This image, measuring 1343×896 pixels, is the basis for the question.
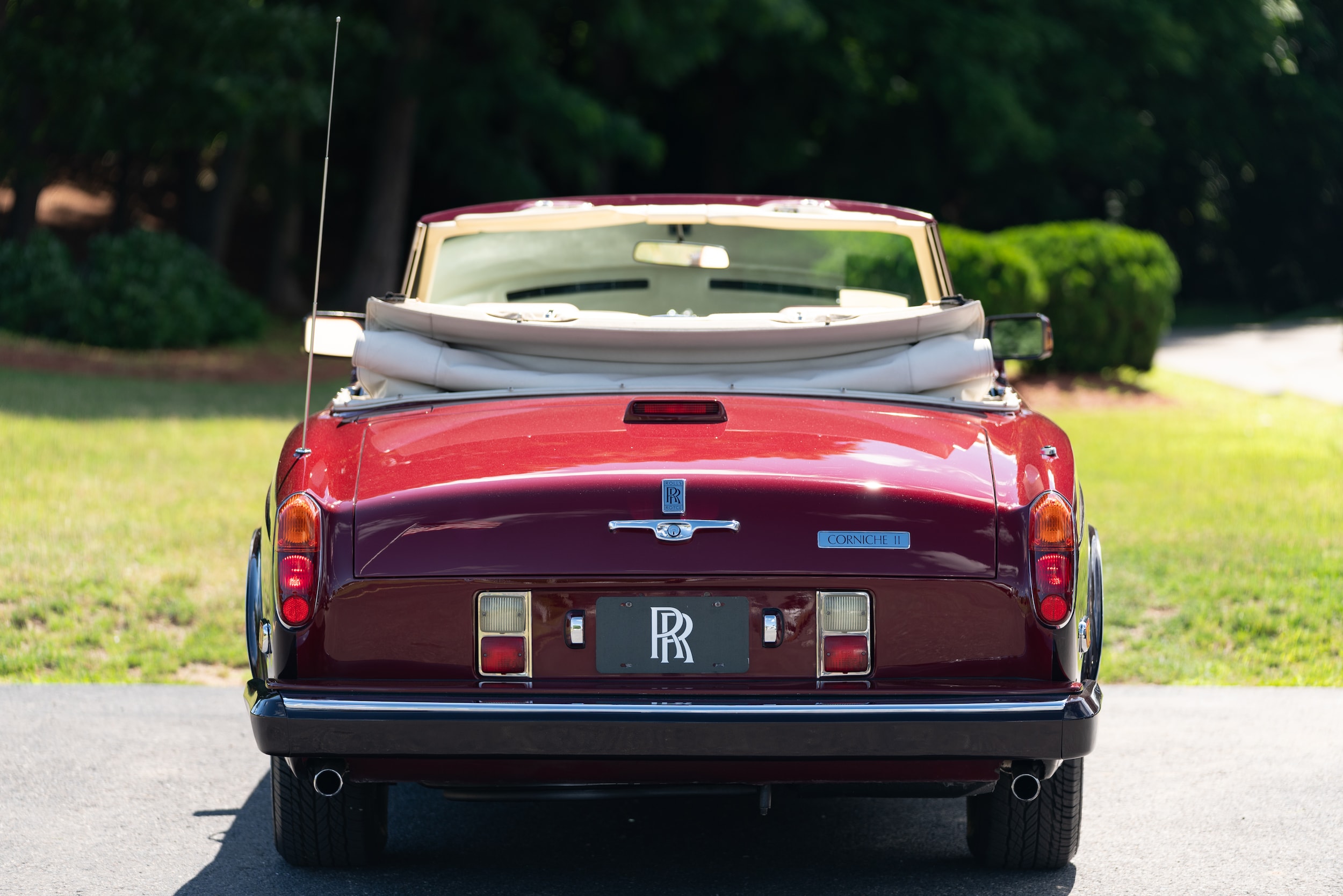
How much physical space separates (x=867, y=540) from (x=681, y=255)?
1.95m

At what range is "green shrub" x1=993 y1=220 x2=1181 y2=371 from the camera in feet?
52.4

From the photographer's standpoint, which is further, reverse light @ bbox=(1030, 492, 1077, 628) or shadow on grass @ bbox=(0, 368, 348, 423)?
shadow on grass @ bbox=(0, 368, 348, 423)

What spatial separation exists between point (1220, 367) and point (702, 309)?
14.9m

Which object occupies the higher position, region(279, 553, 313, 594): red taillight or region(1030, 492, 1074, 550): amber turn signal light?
region(1030, 492, 1074, 550): amber turn signal light

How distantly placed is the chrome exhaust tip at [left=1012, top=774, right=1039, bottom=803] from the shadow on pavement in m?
0.42

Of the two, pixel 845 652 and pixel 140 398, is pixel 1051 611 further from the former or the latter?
pixel 140 398

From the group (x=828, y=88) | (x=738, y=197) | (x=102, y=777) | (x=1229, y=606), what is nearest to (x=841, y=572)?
(x=738, y=197)

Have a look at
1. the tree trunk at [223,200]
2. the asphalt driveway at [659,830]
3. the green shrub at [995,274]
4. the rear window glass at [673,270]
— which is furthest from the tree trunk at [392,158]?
the asphalt driveway at [659,830]

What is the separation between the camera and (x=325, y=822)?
3891 millimetres

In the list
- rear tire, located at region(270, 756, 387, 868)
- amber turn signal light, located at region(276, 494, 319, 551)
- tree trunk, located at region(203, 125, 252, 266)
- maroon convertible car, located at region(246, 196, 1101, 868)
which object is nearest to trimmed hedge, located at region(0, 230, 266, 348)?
tree trunk, located at region(203, 125, 252, 266)

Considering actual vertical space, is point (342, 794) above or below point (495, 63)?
below

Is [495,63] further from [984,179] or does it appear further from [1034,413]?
[1034,413]

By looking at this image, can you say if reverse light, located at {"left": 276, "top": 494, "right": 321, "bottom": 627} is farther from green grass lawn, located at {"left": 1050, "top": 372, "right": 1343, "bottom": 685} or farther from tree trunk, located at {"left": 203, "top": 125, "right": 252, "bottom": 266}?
tree trunk, located at {"left": 203, "top": 125, "right": 252, "bottom": 266}

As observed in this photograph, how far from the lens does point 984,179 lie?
1162 inches
